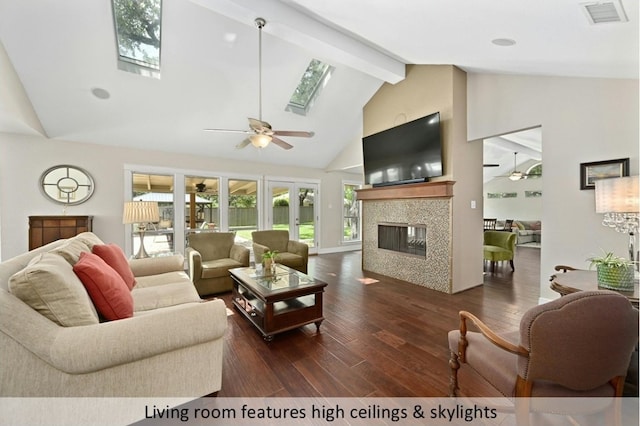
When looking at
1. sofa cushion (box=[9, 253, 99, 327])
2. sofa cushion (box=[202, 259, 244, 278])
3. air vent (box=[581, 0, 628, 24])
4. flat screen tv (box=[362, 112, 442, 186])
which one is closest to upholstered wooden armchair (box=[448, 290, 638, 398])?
air vent (box=[581, 0, 628, 24])

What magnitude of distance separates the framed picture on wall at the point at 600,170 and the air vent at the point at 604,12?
1.44 m

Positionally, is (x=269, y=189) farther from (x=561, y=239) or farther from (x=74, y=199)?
(x=561, y=239)

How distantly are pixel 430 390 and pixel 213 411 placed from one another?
55.8 inches

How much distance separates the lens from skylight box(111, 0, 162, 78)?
3320mm

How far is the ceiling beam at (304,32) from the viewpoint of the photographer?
269 cm

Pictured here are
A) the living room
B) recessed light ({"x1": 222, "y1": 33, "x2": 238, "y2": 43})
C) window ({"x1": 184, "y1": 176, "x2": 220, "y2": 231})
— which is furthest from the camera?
window ({"x1": 184, "y1": 176, "x2": 220, "y2": 231})

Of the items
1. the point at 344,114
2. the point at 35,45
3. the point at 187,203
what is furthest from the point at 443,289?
the point at 35,45

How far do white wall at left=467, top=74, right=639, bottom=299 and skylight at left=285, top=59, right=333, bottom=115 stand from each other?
2860mm

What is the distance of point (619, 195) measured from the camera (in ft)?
5.98

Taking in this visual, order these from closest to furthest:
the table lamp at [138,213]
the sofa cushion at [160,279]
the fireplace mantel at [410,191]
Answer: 1. the sofa cushion at [160,279]
2. the table lamp at [138,213]
3. the fireplace mantel at [410,191]

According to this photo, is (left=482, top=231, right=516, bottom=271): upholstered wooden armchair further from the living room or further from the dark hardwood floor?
the dark hardwood floor

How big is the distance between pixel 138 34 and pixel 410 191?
4.42 metres


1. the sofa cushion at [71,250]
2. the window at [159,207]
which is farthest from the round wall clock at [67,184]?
the sofa cushion at [71,250]

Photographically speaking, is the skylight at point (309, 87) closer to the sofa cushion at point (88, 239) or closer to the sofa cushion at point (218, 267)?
the sofa cushion at point (218, 267)
